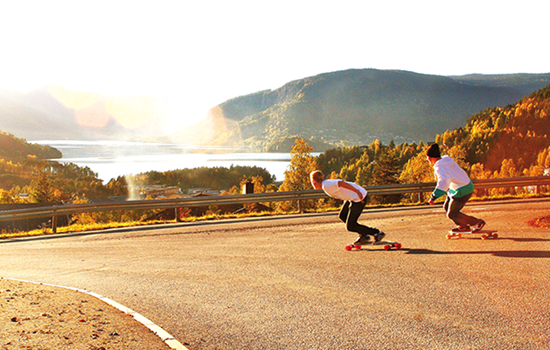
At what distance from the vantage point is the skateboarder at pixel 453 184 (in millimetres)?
8336

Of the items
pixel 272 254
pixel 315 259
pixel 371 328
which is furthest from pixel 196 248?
pixel 371 328

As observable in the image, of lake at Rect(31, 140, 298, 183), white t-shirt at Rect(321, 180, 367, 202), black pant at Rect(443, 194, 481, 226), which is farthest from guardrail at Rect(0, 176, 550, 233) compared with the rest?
lake at Rect(31, 140, 298, 183)

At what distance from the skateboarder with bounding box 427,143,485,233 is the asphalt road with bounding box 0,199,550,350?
51cm

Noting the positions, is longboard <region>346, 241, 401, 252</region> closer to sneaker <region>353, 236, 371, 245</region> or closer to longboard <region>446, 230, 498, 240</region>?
sneaker <region>353, 236, 371, 245</region>

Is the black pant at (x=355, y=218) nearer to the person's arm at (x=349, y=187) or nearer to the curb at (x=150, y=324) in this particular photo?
the person's arm at (x=349, y=187)

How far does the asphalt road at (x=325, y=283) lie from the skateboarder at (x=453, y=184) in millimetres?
513

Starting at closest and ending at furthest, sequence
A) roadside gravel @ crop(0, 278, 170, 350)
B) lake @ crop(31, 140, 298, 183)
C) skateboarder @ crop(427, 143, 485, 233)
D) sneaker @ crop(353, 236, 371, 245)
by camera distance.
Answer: roadside gravel @ crop(0, 278, 170, 350), skateboarder @ crop(427, 143, 485, 233), sneaker @ crop(353, 236, 371, 245), lake @ crop(31, 140, 298, 183)

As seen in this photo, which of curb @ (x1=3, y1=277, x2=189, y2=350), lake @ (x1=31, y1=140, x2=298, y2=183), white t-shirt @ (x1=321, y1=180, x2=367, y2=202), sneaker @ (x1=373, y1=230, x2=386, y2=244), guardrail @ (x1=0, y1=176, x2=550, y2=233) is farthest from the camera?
lake @ (x1=31, y1=140, x2=298, y2=183)

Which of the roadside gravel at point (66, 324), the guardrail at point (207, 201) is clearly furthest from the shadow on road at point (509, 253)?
the guardrail at point (207, 201)

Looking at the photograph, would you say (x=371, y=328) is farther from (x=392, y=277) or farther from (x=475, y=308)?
(x=392, y=277)

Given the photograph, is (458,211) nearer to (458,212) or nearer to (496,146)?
(458,212)

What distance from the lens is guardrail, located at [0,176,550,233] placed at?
15.7 meters

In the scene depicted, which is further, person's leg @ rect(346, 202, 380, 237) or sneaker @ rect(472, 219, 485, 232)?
sneaker @ rect(472, 219, 485, 232)

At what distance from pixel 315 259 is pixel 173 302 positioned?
304cm
